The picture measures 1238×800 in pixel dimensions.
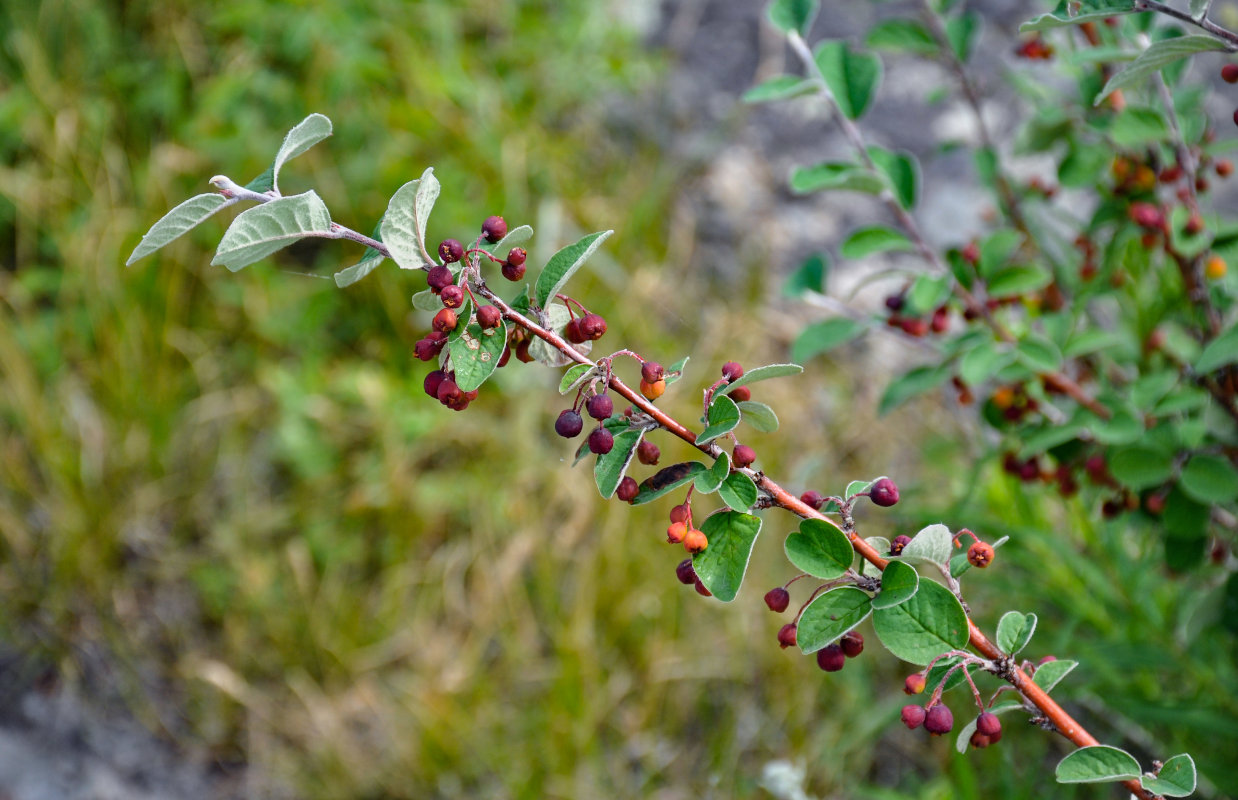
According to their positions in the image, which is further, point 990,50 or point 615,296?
point 990,50

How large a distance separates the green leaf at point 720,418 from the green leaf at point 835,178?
438 millimetres

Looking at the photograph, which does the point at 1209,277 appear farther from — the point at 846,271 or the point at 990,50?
the point at 990,50

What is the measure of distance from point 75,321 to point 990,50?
97.3 inches

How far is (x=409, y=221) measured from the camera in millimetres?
554

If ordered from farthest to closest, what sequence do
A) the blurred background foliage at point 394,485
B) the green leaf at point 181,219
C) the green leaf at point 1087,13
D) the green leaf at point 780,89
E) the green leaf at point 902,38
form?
the blurred background foliage at point 394,485 → the green leaf at point 902,38 → the green leaf at point 780,89 → the green leaf at point 1087,13 → the green leaf at point 181,219

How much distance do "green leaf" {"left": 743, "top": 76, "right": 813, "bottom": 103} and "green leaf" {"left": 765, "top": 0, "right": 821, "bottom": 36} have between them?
6 cm

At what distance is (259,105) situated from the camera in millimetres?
2271

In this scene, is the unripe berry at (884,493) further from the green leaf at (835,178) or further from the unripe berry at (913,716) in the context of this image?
the green leaf at (835,178)

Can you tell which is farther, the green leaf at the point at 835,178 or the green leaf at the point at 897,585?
the green leaf at the point at 835,178

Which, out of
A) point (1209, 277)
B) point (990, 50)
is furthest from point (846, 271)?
point (1209, 277)

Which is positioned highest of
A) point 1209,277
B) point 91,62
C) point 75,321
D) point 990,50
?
point 1209,277

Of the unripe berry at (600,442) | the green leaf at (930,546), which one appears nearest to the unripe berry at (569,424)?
the unripe berry at (600,442)

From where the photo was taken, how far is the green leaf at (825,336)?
104cm

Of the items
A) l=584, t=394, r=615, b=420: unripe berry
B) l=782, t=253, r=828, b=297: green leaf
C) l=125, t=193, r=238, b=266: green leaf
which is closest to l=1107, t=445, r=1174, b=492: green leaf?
l=782, t=253, r=828, b=297: green leaf
